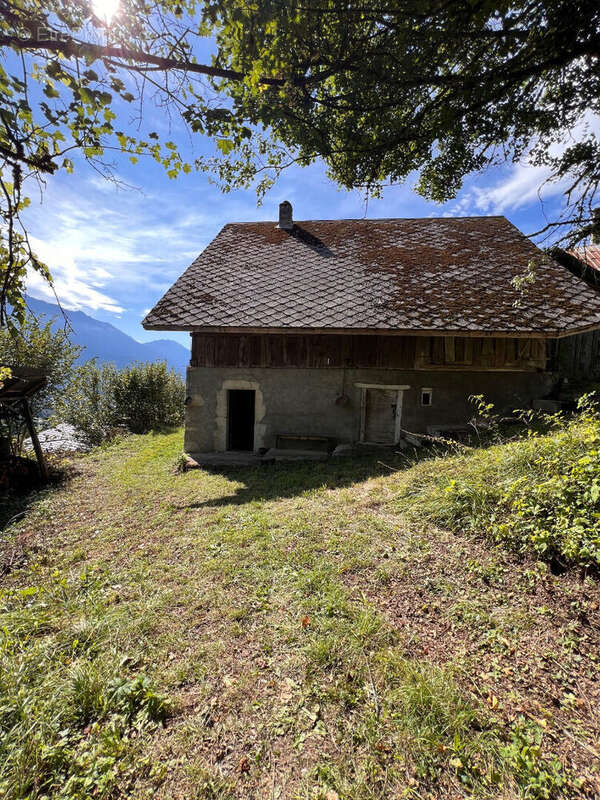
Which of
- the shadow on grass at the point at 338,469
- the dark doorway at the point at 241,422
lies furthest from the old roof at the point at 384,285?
the dark doorway at the point at 241,422

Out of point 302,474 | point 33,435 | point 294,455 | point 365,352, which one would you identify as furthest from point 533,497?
point 33,435

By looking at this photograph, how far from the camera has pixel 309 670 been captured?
2389 mm

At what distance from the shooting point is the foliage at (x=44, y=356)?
12320mm

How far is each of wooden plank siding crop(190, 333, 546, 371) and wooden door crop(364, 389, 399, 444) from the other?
0.71 m

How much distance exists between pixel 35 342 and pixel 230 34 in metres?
13.8

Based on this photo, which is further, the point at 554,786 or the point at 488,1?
the point at 488,1

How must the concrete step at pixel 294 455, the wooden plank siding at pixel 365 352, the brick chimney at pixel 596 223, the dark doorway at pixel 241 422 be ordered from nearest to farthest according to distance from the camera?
the brick chimney at pixel 596 223
the wooden plank siding at pixel 365 352
the concrete step at pixel 294 455
the dark doorway at pixel 241 422

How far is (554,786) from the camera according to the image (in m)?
1.63

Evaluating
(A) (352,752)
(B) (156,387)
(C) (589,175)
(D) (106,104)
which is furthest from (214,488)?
(B) (156,387)

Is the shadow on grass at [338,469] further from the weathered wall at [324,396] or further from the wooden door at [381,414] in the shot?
the weathered wall at [324,396]

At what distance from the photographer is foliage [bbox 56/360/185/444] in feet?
46.6

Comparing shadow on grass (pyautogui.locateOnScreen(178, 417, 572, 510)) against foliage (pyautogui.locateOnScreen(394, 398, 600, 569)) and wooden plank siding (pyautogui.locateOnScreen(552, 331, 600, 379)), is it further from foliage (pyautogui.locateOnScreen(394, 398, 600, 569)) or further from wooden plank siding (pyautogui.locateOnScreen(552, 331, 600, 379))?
wooden plank siding (pyautogui.locateOnScreen(552, 331, 600, 379))

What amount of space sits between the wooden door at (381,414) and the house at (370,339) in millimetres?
25

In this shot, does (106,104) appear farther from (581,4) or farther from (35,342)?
(35,342)
